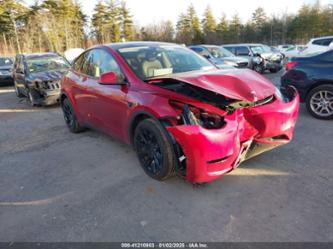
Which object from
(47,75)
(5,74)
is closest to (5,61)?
(5,74)

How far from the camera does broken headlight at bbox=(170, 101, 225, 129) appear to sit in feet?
9.41

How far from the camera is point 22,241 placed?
103 inches

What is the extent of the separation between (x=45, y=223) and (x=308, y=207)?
2.66 m

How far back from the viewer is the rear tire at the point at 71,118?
5559 millimetres

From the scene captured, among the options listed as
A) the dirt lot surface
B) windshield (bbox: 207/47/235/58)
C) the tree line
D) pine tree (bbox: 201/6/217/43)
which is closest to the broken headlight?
the dirt lot surface

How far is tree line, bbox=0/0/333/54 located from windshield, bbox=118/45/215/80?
38188 millimetres

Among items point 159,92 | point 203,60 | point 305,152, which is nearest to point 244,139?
point 159,92

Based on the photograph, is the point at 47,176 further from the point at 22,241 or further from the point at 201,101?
the point at 201,101

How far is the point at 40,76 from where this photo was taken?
27.9 ft

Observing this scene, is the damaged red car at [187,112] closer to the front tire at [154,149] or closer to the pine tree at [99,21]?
the front tire at [154,149]

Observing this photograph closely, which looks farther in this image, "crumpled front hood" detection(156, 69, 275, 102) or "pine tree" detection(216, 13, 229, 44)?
"pine tree" detection(216, 13, 229, 44)

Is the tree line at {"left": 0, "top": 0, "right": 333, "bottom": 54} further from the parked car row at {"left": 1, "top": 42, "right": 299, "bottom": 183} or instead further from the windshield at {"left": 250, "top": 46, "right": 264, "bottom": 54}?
the parked car row at {"left": 1, "top": 42, "right": 299, "bottom": 183}

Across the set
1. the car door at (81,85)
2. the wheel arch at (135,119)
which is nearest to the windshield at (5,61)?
the car door at (81,85)

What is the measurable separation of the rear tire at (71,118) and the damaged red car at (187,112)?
1459mm
